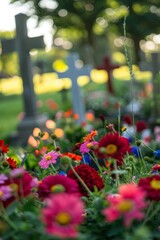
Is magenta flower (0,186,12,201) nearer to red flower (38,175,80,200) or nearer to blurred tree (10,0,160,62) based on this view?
red flower (38,175,80,200)

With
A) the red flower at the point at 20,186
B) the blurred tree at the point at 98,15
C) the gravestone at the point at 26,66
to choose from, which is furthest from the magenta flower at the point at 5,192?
the blurred tree at the point at 98,15

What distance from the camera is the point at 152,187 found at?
1.34m

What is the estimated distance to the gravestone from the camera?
850 cm

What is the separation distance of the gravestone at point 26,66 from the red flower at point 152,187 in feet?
23.0

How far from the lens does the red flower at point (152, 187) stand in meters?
1.32

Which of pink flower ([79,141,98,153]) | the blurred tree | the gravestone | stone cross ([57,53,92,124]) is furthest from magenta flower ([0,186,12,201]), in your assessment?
the blurred tree

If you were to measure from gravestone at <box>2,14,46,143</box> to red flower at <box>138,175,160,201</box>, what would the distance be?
6997 millimetres

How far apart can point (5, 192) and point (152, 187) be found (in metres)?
0.41

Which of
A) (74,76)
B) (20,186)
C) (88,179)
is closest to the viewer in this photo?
(20,186)

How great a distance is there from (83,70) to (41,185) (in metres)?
5.93

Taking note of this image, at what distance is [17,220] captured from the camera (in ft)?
4.64

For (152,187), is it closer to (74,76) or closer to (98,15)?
(74,76)

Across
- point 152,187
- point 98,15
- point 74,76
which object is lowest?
point 74,76

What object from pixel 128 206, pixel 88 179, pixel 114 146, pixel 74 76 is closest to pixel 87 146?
pixel 88 179
